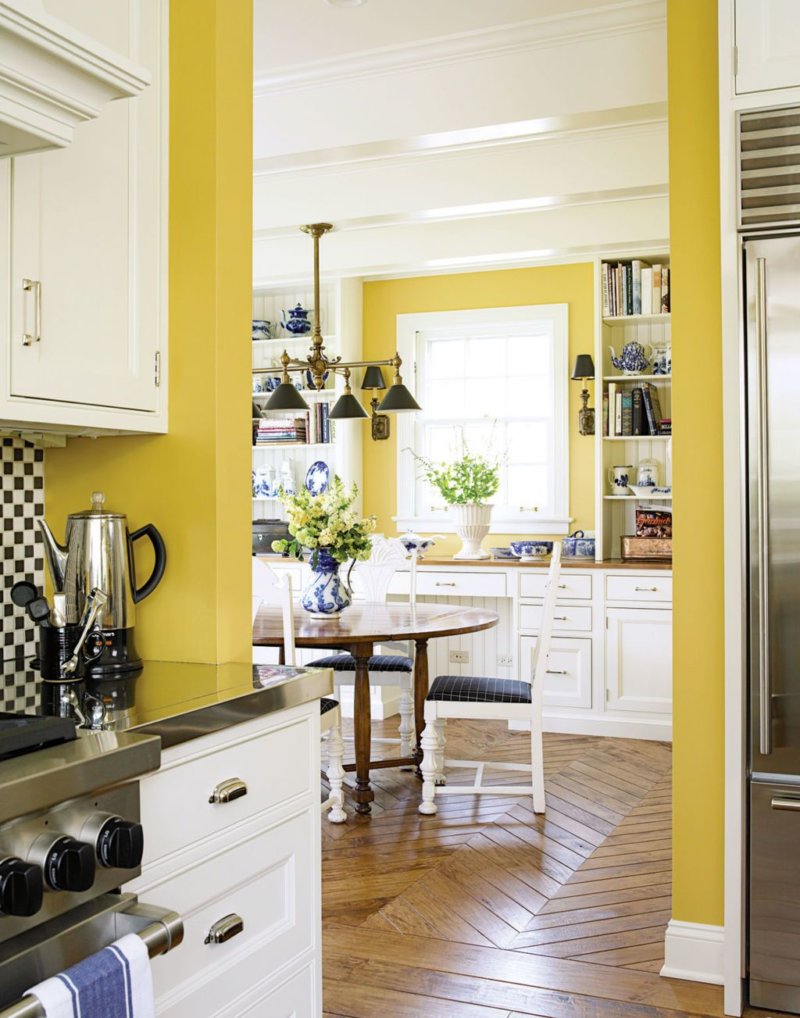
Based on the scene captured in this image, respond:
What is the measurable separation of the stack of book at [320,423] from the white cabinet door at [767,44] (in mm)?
4043

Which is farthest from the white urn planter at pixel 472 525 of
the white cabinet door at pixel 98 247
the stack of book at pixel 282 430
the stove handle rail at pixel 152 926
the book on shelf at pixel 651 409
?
the stove handle rail at pixel 152 926

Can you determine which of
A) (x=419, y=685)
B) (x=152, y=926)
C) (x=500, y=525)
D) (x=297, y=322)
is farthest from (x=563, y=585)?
(x=152, y=926)

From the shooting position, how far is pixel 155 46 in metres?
1.98

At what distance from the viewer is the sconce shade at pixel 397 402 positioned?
4.86 meters

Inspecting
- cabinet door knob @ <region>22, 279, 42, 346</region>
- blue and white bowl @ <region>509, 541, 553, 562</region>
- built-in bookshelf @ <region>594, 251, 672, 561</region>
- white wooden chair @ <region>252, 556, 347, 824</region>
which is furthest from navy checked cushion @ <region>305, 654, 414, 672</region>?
cabinet door knob @ <region>22, 279, 42, 346</region>

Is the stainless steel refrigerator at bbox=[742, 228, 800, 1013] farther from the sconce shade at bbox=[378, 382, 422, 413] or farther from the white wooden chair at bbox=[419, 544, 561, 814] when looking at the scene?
the sconce shade at bbox=[378, 382, 422, 413]

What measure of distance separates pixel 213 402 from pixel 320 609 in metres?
2.40

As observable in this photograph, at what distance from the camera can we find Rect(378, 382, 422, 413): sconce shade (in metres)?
4.86

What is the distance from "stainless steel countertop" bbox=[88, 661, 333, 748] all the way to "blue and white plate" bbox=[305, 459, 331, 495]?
4.28 meters

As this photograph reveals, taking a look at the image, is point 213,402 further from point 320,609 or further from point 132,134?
point 320,609

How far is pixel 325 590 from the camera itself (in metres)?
4.27

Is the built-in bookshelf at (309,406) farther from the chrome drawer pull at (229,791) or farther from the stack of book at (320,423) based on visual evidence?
the chrome drawer pull at (229,791)

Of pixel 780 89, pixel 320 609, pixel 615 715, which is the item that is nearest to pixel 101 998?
pixel 780 89

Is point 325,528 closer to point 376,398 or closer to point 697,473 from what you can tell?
point 697,473
